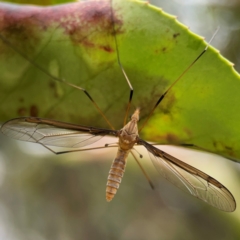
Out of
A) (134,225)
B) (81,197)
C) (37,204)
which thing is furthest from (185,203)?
(37,204)

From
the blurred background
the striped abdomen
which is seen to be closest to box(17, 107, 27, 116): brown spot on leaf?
the striped abdomen

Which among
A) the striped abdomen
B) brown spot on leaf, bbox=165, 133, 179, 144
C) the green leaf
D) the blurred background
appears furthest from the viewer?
the blurred background

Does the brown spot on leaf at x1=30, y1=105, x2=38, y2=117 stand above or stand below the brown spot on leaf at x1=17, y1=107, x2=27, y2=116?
above

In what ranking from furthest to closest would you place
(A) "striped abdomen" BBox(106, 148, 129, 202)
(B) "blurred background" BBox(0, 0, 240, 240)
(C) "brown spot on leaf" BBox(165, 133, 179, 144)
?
(B) "blurred background" BBox(0, 0, 240, 240) → (A) "striped abdomen" BBox(106, 148, 129, 202) → (C) "brown spot on leaf" BBox(165, 133, 179, 144)

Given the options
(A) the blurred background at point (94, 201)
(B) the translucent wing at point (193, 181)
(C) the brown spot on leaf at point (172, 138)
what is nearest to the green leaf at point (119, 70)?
(C) the brown spot on leaf at point (172, 138)

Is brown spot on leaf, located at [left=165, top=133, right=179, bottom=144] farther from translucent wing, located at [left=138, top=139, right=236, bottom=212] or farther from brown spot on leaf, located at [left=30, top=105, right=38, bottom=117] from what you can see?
brown spot on leaf, located at [left=30, top=105, right=38, bottom=117]

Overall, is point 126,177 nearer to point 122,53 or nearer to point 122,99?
point 122,99

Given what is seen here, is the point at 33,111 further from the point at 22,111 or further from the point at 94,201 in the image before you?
the point at 94,201

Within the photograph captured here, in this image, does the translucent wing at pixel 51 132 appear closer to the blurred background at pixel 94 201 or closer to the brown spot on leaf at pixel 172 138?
the brown spot on leaf at pixel 172 138
